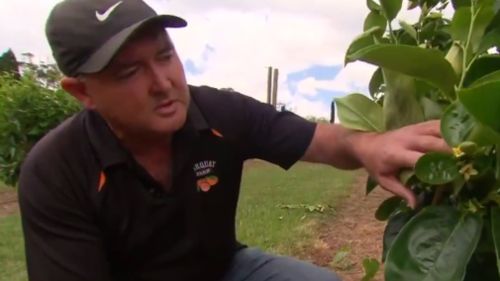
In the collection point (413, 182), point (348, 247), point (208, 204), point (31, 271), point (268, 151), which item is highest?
point (413, 182)

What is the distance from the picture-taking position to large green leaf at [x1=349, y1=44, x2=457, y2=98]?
87cm

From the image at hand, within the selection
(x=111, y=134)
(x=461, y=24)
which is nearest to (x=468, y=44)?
(x=461, y=24)

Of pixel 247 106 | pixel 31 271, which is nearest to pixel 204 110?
pixel 247 106

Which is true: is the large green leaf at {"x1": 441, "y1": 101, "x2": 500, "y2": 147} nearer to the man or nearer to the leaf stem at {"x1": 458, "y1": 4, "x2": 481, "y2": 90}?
the leaf stem at {"x1": 458, "y1": 4, "x2": 481, "y2": 90}

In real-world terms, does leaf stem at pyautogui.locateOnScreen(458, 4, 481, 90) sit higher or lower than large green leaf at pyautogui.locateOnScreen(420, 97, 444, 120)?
higher

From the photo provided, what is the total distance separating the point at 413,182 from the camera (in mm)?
1049

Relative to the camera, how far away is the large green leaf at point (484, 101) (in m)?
0.74

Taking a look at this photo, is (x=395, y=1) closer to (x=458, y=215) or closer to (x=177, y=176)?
(x=458, y=215)

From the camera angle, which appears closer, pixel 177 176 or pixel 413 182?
pixel 413 182

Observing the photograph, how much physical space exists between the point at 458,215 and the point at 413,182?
4.9 inches

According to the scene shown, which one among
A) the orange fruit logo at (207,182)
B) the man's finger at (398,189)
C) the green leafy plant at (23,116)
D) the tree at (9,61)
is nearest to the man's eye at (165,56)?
the orange fruit logo at (207,182)

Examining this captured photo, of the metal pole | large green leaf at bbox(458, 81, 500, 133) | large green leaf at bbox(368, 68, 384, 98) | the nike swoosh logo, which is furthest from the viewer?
the metal pole

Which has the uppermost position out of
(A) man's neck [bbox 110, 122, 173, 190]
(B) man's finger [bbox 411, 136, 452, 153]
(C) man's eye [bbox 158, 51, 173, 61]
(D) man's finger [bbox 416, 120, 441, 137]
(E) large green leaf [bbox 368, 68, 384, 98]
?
(D) man's finger [bbox 416, 120, 441, 137]

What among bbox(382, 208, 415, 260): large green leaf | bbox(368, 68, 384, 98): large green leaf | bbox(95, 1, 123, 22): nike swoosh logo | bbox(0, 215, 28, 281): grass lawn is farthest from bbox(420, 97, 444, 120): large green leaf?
bbox(0, 215, 28, 281): grass lawn
